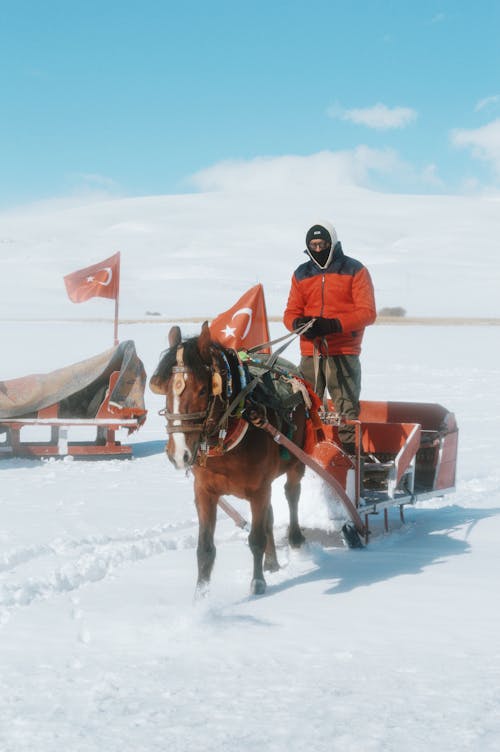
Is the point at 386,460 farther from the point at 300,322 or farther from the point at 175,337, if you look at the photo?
the point at 175,337

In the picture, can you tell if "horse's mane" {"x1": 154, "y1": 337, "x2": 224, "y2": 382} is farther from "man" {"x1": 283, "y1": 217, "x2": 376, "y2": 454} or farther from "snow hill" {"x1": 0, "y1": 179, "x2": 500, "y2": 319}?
"snow hill" {"x1": 0, "y1": 179, "x2": 500, "y2": 319}

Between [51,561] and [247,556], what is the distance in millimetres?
1209

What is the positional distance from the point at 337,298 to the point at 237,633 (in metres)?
2.44

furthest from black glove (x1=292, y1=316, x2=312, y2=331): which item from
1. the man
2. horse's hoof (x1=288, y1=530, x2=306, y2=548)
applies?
horse's hoof (x1=288, y1=530, x2=306, y2=548)

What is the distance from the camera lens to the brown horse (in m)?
4.12

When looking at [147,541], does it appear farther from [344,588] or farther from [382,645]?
[382,645]

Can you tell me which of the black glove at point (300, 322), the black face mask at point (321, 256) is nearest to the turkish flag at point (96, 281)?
the black face mask at point (321, 256)

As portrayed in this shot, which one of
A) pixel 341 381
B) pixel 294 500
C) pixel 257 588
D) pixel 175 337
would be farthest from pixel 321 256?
pixel 257 588

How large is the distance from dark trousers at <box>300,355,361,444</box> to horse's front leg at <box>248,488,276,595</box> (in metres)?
1.36

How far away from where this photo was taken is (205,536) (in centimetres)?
482

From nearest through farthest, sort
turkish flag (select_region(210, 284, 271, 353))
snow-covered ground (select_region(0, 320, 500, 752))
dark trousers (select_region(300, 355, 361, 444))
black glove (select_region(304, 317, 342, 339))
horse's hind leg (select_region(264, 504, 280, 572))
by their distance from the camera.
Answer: snow-covered ground (select_region(0, 320, 500, 752)), horse's hind leg (select_region(264, 504, 280, 572)), black glove (select_region(304, 317, 342, 339)), dark trousers (select_region(300, 355, 361, 444)), turkish flag (select_region(210, 284, 271, 353))

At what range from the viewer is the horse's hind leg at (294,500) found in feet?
19.0

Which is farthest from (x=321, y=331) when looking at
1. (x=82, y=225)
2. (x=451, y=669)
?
(x=82, y=225)

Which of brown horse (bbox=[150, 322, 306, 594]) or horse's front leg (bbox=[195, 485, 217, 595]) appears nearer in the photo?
brown horse (bbox=[150, 322, 306, 594])
